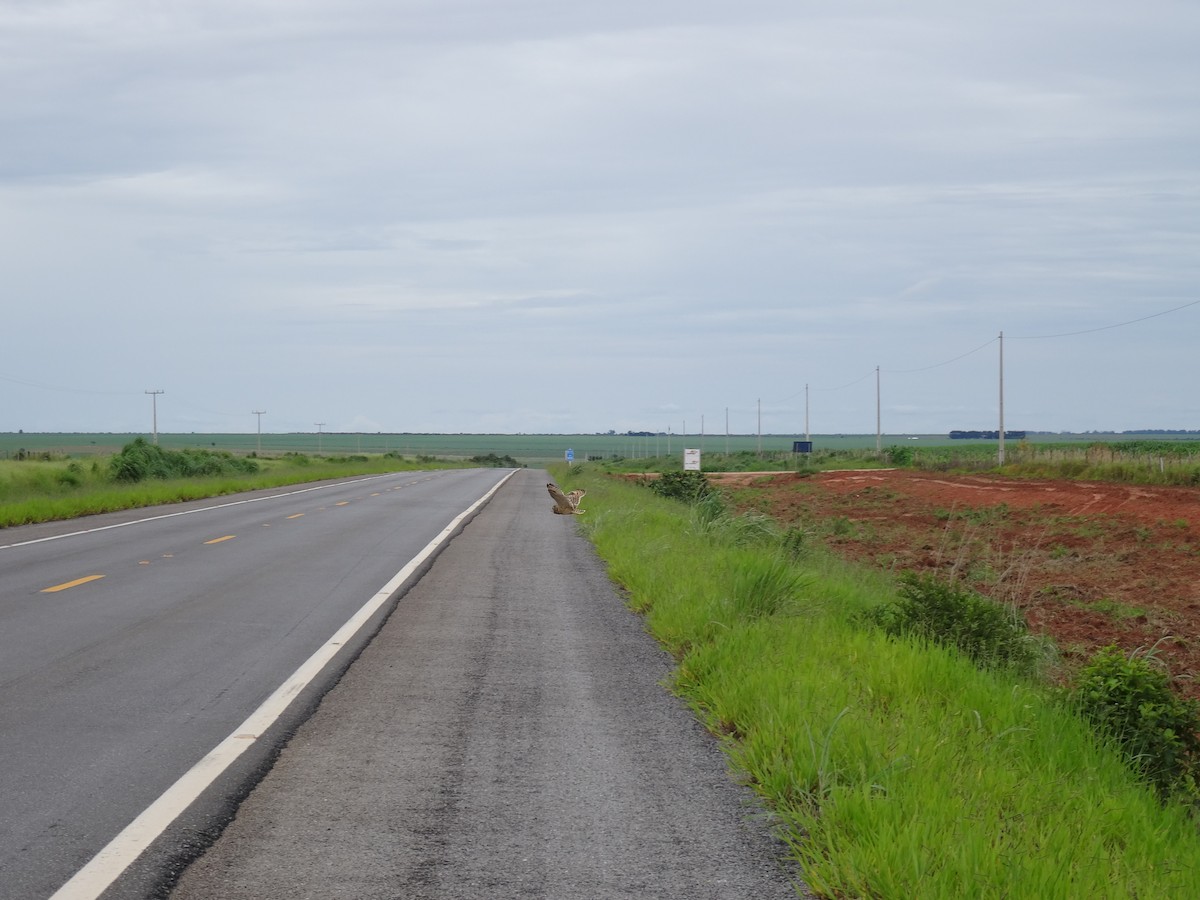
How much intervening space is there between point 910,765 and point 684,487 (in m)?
35.5

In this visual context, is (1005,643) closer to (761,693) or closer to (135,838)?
(761,693)

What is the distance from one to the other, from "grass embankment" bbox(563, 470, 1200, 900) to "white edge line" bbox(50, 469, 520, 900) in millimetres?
2820

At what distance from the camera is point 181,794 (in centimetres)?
602

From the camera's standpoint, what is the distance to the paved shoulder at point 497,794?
16.2ft

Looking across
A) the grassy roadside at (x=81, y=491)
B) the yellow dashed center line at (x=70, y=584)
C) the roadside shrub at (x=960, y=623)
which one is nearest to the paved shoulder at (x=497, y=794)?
the roadside shrub at (x=960, y=623)

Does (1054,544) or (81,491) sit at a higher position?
(81,491)

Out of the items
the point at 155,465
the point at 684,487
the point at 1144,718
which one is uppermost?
the point at 155,465

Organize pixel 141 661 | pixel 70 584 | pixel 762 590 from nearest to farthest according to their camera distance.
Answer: pixel 141 661 < pixel 762 590 < pixel 70 584

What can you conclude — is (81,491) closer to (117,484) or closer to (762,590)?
(117,484)

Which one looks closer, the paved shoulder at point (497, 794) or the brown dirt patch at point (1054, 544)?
the paved shoulder at point (497, 794)

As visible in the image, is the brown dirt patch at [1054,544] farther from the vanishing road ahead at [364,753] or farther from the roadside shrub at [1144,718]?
the vanishing road ahead at [364,753]

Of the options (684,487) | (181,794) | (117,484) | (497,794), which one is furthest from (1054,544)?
(117,484)

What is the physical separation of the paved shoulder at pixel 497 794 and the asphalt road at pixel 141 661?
1.06 ft

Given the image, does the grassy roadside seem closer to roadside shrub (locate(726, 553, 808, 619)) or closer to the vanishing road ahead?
the vanishing road ahead
